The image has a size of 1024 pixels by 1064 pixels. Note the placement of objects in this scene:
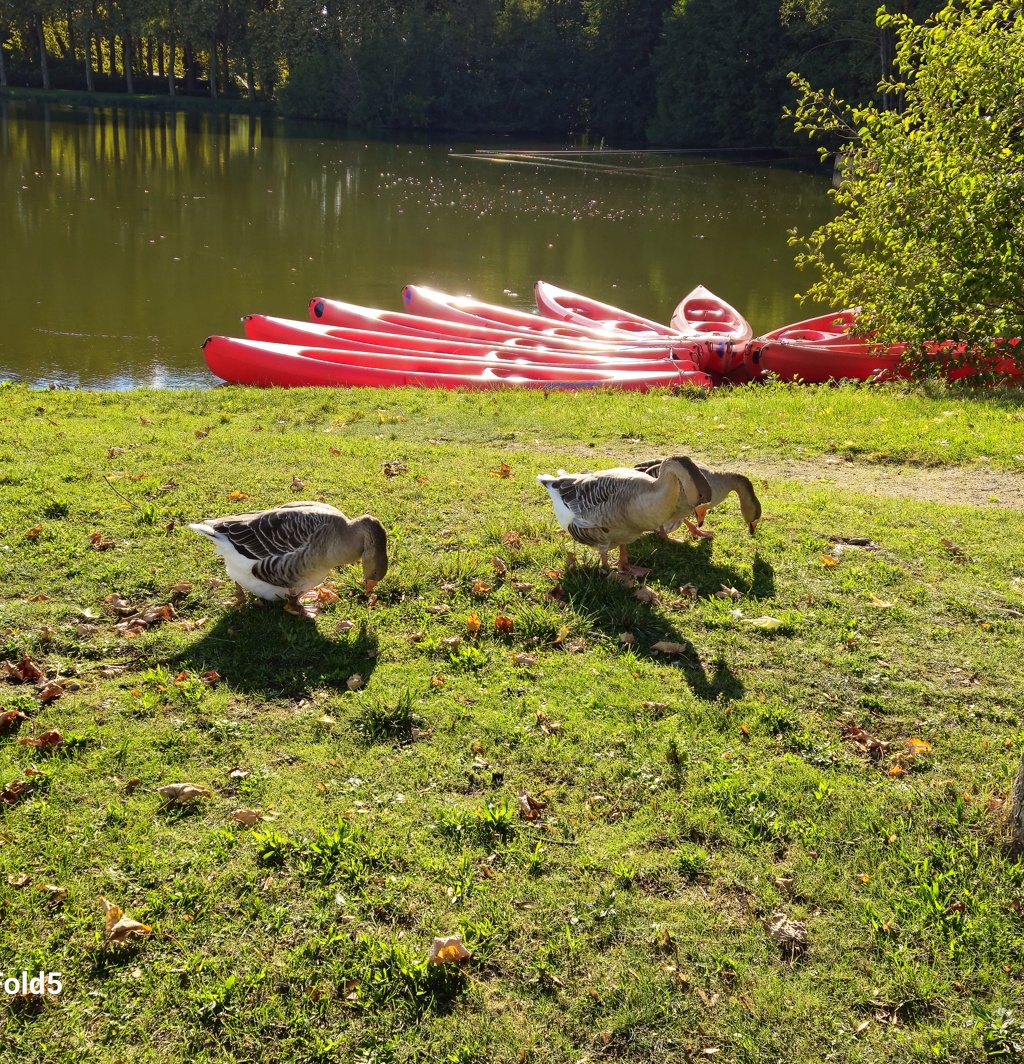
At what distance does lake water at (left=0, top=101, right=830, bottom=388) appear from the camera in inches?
745

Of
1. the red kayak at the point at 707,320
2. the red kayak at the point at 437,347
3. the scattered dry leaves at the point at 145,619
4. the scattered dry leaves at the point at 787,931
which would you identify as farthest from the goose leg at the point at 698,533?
the red kayak at the point at 707,320

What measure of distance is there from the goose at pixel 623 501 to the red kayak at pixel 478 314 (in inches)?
457

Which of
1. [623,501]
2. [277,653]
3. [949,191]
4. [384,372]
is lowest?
[384,372]

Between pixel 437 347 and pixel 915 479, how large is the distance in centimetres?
944

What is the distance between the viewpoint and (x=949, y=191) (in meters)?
12.8

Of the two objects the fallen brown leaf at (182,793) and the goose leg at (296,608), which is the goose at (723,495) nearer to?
the goose leg at (296,608)

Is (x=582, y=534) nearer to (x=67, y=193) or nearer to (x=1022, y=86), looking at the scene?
(x=1022, y=86)

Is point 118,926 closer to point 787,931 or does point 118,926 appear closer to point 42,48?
point 787,931

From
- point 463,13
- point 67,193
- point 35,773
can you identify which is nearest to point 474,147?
point 463,13

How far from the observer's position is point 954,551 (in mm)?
7180

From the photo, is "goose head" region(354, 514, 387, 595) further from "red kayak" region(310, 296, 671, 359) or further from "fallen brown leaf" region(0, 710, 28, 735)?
"red kayak" region(310, 296, 671, 359)

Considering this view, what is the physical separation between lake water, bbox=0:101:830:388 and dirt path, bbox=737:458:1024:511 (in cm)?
1065

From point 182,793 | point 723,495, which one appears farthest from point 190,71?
point 182,793

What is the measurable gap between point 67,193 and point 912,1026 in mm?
34463
